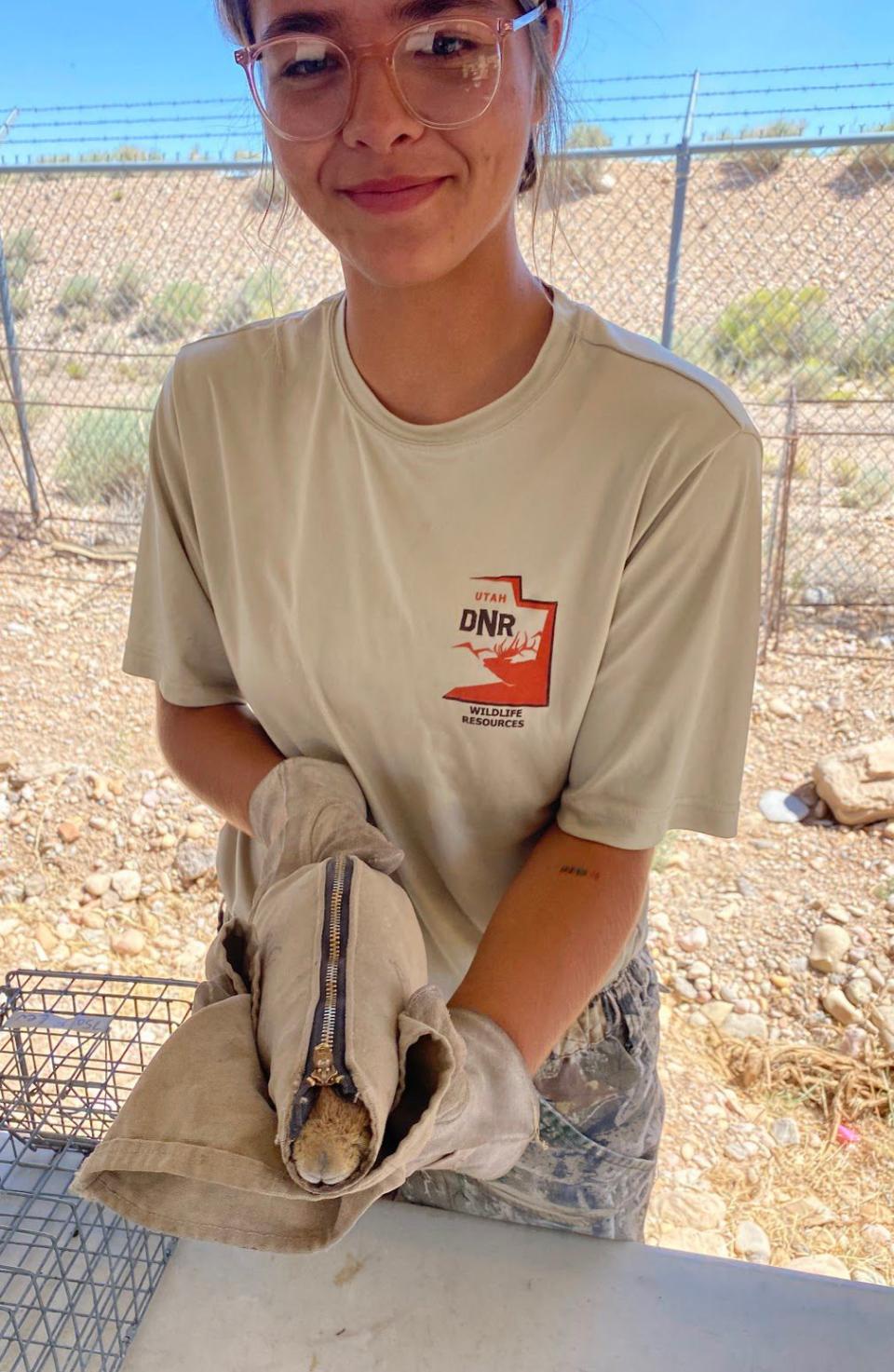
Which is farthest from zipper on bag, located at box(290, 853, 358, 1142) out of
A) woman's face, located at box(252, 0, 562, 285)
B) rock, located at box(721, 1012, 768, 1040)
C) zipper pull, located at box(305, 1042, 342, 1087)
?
rock, located at box(721, 1012, 768, 1040)

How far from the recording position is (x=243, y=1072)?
79cm

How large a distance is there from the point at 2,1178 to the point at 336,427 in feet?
2.73

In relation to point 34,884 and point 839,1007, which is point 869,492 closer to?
point 839,1007

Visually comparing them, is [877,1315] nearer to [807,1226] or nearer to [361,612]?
[361,612]

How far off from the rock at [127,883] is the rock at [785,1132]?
7.06 ft

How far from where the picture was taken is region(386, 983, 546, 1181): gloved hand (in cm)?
77

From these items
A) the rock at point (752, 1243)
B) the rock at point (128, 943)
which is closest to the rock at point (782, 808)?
the rock at point (752, 1243)

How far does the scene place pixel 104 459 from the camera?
603cm

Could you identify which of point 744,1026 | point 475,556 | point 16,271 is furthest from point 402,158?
point 16,271

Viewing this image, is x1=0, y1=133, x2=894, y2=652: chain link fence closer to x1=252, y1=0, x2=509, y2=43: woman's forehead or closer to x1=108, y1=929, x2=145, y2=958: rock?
x1=108, y1=929, x2=145, y2=958: rock

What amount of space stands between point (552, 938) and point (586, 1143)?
0.33 meters

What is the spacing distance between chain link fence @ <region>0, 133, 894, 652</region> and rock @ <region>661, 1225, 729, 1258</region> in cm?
272

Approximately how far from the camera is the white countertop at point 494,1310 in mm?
852

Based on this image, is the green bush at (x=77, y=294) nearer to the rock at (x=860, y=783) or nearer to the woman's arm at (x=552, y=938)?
the rock at (x=860, y=783)
